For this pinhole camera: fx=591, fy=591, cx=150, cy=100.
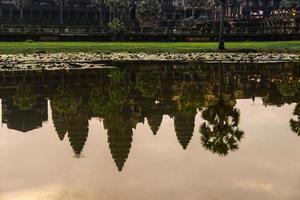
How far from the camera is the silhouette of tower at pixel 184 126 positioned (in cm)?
1853

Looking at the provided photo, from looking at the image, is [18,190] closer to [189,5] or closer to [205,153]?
[205,153]

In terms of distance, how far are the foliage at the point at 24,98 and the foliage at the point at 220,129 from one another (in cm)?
804

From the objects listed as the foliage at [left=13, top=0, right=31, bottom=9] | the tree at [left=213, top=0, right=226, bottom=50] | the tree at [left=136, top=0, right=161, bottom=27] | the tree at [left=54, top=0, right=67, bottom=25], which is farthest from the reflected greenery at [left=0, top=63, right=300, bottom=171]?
the tree at [left=54, top=0, right=67, bottom=25]

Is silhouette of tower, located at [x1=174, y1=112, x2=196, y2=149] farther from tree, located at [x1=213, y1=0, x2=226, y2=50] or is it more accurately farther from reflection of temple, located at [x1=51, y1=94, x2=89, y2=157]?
tree, located at [x1=213, y1=0, x2=226, y2=50]

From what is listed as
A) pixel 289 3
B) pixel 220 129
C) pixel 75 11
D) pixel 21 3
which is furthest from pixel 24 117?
pixel 289 3

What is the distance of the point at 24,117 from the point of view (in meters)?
23.6

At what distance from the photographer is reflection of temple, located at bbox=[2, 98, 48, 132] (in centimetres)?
2194

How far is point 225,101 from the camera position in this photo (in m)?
26.5

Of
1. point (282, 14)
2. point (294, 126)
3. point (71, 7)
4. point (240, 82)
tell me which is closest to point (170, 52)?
point (240, 82)

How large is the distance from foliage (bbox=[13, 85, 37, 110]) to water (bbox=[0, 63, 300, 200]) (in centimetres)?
5

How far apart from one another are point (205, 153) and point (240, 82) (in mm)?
18447

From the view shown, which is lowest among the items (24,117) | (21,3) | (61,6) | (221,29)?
(24,117)

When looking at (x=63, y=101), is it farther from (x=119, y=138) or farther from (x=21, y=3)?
(x=21, y=3)

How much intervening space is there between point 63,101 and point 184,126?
8362 millimetres
